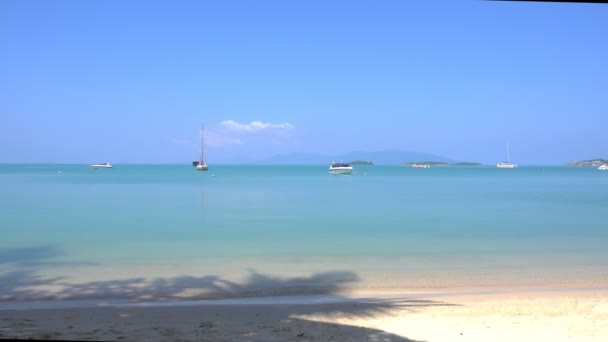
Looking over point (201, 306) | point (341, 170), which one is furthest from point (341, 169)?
point (201, 306)

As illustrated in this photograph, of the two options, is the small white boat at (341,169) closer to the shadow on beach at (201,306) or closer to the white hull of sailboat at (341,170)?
the white hull of sailboat at (341,170)

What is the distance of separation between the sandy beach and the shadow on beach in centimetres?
1

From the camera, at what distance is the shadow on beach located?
5473 millimetres

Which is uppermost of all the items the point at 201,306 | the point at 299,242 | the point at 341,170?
the point at 341,170

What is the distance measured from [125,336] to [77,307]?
2.26m

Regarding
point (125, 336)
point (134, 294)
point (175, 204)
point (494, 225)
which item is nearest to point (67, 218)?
point (175, 204)

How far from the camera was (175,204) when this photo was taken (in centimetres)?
2997

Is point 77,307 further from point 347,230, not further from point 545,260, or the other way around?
point 347,230

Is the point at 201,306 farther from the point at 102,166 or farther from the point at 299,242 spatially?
the point at 102,166

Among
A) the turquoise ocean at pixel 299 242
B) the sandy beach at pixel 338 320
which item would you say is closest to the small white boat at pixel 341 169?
the turquoise ocean at pixel 299 242

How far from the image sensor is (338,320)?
6172 millimetres

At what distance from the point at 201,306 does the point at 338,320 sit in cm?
198

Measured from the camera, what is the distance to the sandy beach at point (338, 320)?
537 cm

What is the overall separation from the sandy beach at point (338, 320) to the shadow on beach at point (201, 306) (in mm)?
12
